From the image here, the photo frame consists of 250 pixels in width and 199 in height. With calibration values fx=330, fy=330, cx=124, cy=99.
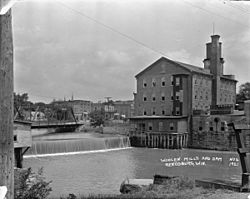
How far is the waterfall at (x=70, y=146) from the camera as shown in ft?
78.2

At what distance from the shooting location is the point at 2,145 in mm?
2404

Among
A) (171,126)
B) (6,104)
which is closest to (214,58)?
(171,126)

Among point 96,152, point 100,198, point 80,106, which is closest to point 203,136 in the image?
point 96,152

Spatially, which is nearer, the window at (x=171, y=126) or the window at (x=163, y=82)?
the window at (x=171, y=126)

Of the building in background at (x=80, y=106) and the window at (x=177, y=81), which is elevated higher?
the window at (x=177, y=81)

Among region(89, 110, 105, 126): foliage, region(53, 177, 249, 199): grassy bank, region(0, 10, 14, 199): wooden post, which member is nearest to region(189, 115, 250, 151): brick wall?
region(89, 110, 105, 126): foliage

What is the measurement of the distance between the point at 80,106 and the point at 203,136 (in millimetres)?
57228

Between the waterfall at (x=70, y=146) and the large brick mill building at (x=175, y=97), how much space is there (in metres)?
5.10

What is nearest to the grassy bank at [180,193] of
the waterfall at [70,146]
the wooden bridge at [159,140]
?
the waterfall at [70,146]

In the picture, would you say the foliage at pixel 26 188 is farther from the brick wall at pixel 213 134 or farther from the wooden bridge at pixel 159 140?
the wooden bridge at pixel 159 140

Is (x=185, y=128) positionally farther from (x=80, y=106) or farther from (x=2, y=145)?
(x=80, y=106)

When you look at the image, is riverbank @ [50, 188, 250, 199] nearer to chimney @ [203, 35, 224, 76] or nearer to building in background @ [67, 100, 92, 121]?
chimney @ [203, 35, 224, 76]

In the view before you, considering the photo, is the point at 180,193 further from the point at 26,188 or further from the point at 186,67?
the point at 186,67

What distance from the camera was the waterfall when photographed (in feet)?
78.2
